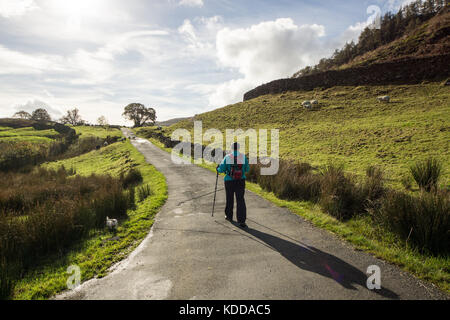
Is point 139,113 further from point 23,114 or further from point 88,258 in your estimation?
point 88,258

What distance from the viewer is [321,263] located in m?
4.17

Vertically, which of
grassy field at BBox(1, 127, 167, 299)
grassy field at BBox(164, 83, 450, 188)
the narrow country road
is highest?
grassy field at BBox(164, 83, 450, 188)

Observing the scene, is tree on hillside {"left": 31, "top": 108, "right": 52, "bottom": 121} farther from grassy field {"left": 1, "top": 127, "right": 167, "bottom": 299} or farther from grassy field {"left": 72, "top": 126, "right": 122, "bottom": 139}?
grassy field {"left": 1, "top": 127, "right": 167, "bottom": 299}

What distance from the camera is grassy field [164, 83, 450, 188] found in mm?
14305

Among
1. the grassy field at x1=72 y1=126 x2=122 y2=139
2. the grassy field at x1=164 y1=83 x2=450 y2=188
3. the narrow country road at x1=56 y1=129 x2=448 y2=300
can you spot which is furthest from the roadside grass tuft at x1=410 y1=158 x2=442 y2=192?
the grassy field at x1=72 y1=126 x2=122 y2=139

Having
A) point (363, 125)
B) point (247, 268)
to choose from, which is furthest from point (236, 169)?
point (363, 125)

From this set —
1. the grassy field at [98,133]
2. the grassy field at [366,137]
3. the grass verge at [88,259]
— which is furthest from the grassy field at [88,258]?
the grassy field at [98,133]

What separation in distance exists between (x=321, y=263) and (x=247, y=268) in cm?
143

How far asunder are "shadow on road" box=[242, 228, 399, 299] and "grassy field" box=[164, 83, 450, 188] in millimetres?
7214

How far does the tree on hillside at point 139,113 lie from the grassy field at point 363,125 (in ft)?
209

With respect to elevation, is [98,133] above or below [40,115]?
below

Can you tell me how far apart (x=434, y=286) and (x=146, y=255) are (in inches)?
203

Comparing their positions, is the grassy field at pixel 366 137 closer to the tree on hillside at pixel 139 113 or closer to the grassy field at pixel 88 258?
the grassy field at pixel 88 258
